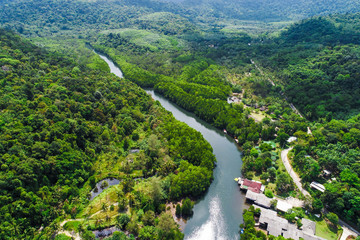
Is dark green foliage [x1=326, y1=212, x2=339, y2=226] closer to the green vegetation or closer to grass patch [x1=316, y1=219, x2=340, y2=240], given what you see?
the green vegetation

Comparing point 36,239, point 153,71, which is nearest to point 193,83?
point 153,71

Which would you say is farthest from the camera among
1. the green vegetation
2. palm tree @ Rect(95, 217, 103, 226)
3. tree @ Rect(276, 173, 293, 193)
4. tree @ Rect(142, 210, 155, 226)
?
tree @ Rect(276, 173, 293, 193)

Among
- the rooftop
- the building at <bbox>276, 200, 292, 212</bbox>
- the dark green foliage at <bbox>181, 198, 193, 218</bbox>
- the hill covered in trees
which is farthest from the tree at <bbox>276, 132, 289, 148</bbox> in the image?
the dark green foliage at <bbox>181, 198, 193, 218</bbox>

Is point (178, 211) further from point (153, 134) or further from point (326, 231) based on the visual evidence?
point (326, 231)

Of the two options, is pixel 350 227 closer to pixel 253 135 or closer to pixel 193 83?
pixel 253 135

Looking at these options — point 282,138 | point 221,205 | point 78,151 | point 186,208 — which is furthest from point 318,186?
point 78,151

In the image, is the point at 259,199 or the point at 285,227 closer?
the point at 285,227

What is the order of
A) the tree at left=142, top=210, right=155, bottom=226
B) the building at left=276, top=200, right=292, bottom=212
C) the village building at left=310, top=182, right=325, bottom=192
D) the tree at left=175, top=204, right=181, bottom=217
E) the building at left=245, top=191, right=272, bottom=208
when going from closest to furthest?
the tree at left=142, top=210, right=155, bottom=226, the tree at left=175, top=204, right=181, bottom=217, the building at left=276, top=200, right=292, bottom=212, the building at left=245, top=191, right=272, bottom=208, the village building at left=310, top=182, right=325, bottom=192
